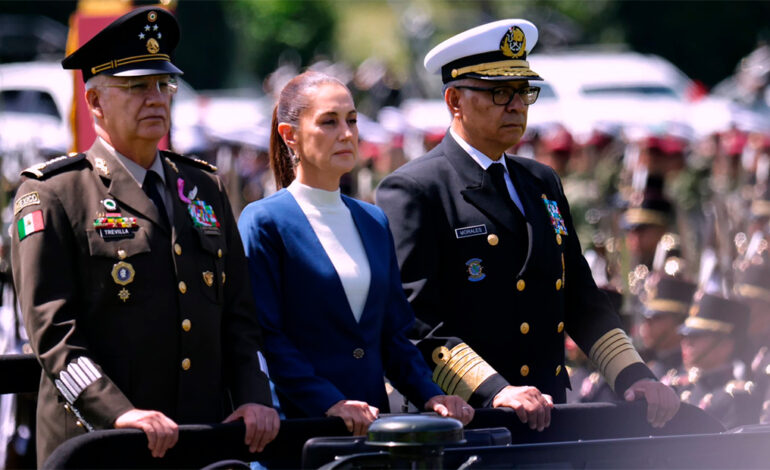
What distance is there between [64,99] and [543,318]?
19941mm

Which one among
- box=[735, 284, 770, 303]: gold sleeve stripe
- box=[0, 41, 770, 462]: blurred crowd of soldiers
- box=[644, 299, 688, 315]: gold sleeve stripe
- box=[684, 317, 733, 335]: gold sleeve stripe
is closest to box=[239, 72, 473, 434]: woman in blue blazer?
box=[0, 41, 770, 462]: blurred crowd of soldiers

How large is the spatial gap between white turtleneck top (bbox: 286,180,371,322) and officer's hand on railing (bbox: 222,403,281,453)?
64 centimetres

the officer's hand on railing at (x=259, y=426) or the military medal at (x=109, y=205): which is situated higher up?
the military medal at (x=109, y=205)

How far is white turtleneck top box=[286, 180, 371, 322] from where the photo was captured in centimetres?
436

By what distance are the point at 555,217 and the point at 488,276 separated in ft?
1.34

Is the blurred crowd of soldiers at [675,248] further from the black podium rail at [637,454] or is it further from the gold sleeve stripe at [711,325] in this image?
the black podium rail at [637,454]

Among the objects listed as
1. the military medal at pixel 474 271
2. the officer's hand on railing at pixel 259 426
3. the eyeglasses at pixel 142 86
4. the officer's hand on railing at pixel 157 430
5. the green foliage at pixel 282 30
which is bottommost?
the officer's hand on railing at pixel 259 426

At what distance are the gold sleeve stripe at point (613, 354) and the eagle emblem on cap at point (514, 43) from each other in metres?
1.00

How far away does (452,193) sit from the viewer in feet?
15.8

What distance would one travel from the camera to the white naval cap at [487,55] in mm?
4828

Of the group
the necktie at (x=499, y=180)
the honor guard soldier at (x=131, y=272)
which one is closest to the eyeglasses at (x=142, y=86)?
the honor guard soldier at (x=131, y=272)

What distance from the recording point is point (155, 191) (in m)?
4.16

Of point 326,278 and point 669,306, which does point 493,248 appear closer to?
point 326,278

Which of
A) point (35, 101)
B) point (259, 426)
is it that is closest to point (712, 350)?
point (259, 426)
